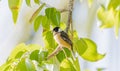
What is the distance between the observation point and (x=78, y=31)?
3.15ft

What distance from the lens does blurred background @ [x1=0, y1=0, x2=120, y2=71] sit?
0.85 m

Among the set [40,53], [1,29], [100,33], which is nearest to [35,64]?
[40,53]

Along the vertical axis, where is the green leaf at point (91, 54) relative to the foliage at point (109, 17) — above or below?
below

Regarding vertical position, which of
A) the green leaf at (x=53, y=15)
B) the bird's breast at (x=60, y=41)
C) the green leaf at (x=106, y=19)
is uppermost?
the green leaf at (x=53, y=15)

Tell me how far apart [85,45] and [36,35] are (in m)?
0.53

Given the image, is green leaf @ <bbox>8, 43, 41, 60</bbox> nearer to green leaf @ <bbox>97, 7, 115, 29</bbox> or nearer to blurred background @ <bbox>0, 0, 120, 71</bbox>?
green leaf @ <bbox>97, 7, 115, 29</bbox>

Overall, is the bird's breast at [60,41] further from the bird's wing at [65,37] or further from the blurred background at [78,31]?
the blurred background at [78,31]

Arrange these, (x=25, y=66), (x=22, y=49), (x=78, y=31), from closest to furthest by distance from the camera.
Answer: (x=25, y=66)
(x=22, y=49)
(x=78, y=31)

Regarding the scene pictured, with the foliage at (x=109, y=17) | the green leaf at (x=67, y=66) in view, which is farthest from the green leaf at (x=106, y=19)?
the green leaf at (x=67, y=66)

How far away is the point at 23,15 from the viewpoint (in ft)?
2.82

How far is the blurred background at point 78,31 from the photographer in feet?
2.80

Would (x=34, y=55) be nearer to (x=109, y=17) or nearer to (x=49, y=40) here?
(x=49, y=40)

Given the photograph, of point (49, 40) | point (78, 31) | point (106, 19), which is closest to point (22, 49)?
point (49, 40)

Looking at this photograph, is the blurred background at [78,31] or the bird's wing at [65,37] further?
the blurred background at [78,31]
